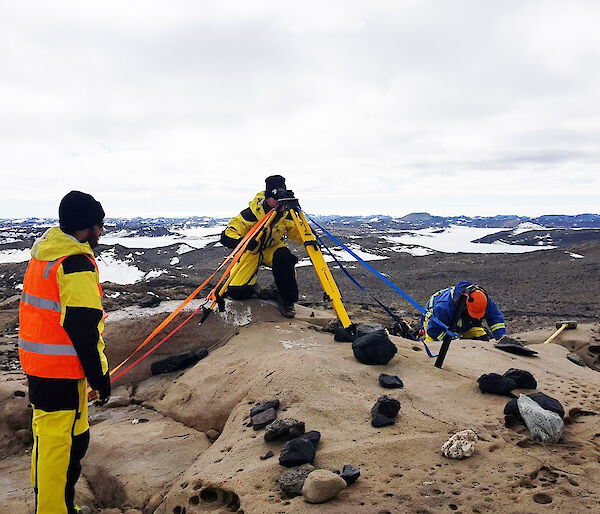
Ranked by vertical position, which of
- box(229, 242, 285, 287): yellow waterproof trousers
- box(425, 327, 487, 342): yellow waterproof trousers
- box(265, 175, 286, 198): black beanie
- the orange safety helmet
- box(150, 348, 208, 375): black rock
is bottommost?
box(150, 348, 208, 375): black rock

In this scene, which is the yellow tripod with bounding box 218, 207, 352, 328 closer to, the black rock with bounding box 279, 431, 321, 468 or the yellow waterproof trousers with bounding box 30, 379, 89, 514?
the black rock with bounding box 279, 431, 321, 468

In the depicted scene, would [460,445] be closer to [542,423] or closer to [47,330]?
[542,423]

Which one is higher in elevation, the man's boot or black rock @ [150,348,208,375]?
the man's boot

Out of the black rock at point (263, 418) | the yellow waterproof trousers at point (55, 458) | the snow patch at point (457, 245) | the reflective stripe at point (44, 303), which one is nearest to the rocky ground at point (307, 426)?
the black rock at point (263, 418)

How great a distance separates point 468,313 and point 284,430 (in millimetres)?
4124

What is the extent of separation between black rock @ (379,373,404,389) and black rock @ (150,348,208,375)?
2615mm

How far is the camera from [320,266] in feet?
17.1

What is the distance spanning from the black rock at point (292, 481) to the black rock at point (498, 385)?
1767 mm

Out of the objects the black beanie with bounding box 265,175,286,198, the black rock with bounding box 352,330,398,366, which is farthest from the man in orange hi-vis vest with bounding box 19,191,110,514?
the black beanie with bounding box 265,175,286,198

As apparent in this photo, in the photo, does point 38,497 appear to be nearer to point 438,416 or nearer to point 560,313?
point 438,416

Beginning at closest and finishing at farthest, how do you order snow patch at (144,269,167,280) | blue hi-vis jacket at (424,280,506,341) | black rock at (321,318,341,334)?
black rock at (321,318,341,334) → blue hi-vis jacket at (424,280,506,341) → snow patch at (144,269,167,280)

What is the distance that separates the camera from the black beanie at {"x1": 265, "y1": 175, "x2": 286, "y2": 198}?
18.1ft

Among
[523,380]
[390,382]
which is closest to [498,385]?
[523,380]

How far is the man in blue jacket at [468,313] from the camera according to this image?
5.83 metres
